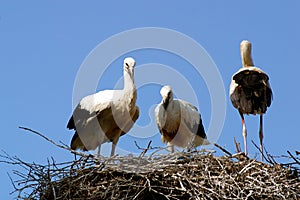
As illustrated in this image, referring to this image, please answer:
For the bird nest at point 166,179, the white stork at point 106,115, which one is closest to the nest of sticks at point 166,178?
the bird nest at point 166,179

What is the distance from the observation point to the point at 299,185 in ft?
26.0

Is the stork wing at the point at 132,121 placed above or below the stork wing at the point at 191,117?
below

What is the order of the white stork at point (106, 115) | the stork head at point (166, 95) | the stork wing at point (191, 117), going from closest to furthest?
1. the white stork at point (106, 115)
2. the stork head at point (166, 95)
3. the stork wing at point (191, 117)

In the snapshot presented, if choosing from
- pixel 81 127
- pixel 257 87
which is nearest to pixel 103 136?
pixel 81 127

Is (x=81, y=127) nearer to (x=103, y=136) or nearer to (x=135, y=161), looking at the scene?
(x=103, y=136)

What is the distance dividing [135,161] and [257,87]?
2.80 meters

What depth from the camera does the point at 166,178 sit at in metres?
7.97

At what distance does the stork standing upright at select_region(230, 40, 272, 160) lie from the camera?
33.6ft

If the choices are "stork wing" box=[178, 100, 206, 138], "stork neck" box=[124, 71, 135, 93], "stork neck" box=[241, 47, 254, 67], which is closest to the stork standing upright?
"stork neck" box=[241, 47, 254, 67]

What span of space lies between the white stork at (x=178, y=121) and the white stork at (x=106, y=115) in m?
0.41

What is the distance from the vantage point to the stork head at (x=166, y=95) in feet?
34.3

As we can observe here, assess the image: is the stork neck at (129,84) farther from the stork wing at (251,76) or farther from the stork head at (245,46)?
the stork head at (245,46)

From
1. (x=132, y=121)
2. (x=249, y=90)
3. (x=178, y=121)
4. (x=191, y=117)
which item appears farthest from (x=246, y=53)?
(x=132, y=121)

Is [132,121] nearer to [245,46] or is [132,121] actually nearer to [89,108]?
[89,108]
